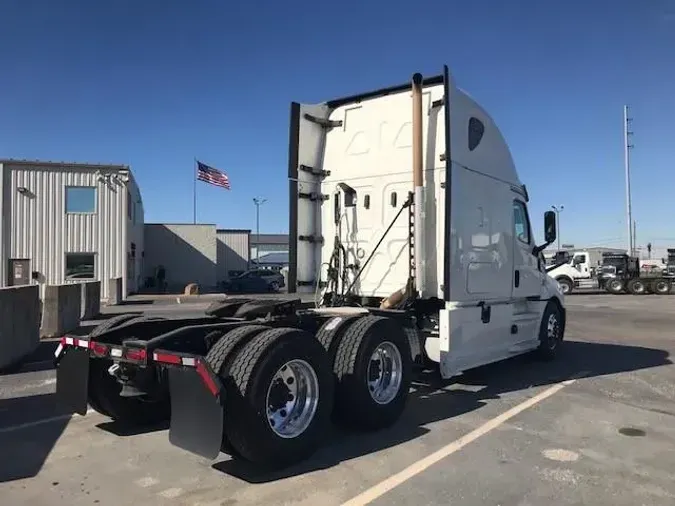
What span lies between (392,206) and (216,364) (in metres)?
4.05

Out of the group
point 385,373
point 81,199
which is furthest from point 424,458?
point 81,199

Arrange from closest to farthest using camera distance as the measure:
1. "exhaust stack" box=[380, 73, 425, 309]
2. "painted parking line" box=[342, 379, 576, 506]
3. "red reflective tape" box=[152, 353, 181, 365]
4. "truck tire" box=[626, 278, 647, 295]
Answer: "painted parking line" box=[342, 379, 576, 506]
"red reflective tape" box=[152, 353, 181, 365]
"exhaust stack" box=[380, 73, 425, 309]
"truck tire" box=[626, 278, 647, 295]

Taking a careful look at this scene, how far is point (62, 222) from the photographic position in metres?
30.4

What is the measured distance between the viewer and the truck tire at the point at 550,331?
390 inches

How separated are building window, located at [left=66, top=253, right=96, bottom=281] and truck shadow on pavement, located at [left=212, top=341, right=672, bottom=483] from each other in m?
25.3

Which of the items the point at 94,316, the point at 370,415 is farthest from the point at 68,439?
the point at 94,316

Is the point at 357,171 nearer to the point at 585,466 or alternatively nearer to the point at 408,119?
the point at 408,119

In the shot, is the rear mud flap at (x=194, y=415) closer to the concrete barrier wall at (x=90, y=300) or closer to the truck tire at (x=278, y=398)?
the truck tire at (x=278, y=398)

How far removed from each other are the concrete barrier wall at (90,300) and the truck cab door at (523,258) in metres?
13.3

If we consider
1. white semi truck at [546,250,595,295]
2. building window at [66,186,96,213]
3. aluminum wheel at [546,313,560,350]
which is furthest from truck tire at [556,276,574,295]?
aluminum wheel at [546,313,560,350]

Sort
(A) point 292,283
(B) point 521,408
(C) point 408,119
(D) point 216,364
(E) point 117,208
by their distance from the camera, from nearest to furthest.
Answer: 1. (D) point 216,364
2. (B) point 521,408
3. (C) point 408,119
4. (A) point 292,283
5. (E) point 117,208

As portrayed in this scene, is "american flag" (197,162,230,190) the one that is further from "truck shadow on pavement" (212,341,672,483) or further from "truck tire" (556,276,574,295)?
"truck shadow on pavement" (212,341,672,483)

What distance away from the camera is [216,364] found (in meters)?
4.67

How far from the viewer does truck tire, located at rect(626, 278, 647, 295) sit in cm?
3631
